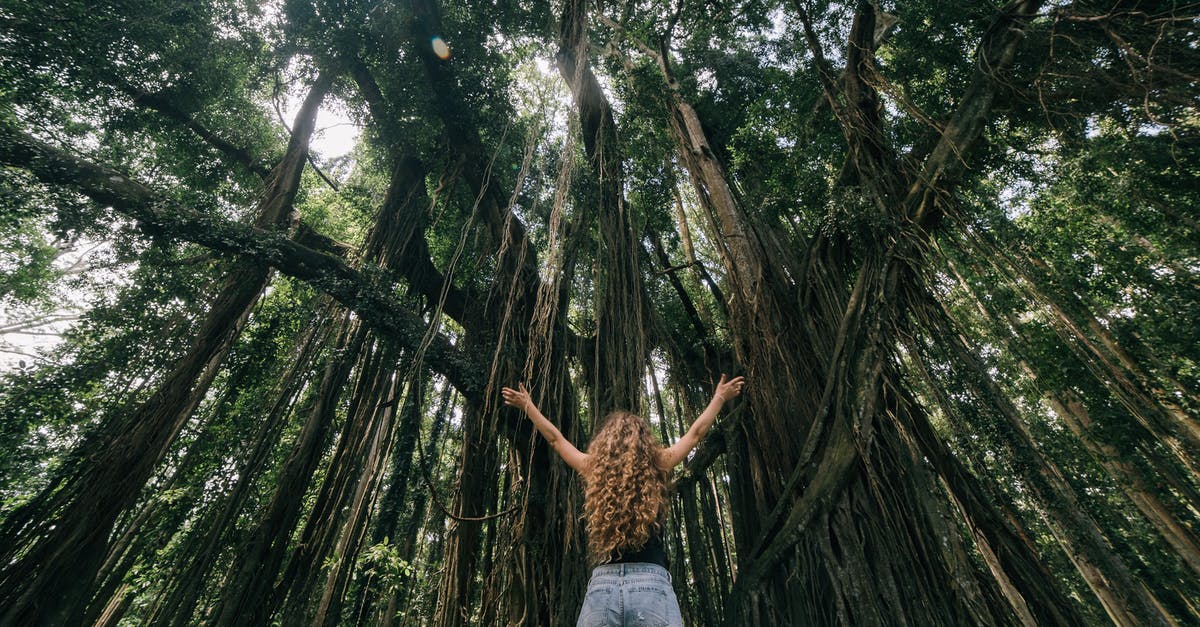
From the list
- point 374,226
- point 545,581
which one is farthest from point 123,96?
point 545,581

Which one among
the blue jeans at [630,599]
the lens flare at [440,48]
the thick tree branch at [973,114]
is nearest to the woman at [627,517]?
the blue jeans at [630,599]

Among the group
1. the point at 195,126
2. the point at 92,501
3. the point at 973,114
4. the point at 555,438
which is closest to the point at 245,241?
the point at 92,501

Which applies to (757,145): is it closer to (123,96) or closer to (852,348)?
(852,348)

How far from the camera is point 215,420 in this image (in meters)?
3.35

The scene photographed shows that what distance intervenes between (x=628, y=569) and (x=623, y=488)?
24cm

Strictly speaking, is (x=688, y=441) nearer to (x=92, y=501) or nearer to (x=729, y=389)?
(x=729, y=389)

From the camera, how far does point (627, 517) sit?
1.39 meters

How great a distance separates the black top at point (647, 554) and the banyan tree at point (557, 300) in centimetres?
64

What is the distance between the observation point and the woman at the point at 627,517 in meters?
1.28

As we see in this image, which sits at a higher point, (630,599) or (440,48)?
(440,48)

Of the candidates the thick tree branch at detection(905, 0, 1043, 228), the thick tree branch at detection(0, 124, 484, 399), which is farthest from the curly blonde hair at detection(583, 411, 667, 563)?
the thick tree branch at detection(905, 0, 1043, 228)

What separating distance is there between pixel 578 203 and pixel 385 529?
3.95m

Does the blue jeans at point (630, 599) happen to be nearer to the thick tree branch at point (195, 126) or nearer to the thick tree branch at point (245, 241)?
the thick tree branch at point (245, 241)

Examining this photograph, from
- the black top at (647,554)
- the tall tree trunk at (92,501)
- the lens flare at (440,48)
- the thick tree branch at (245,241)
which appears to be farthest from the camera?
the lens flare at (440,48)
